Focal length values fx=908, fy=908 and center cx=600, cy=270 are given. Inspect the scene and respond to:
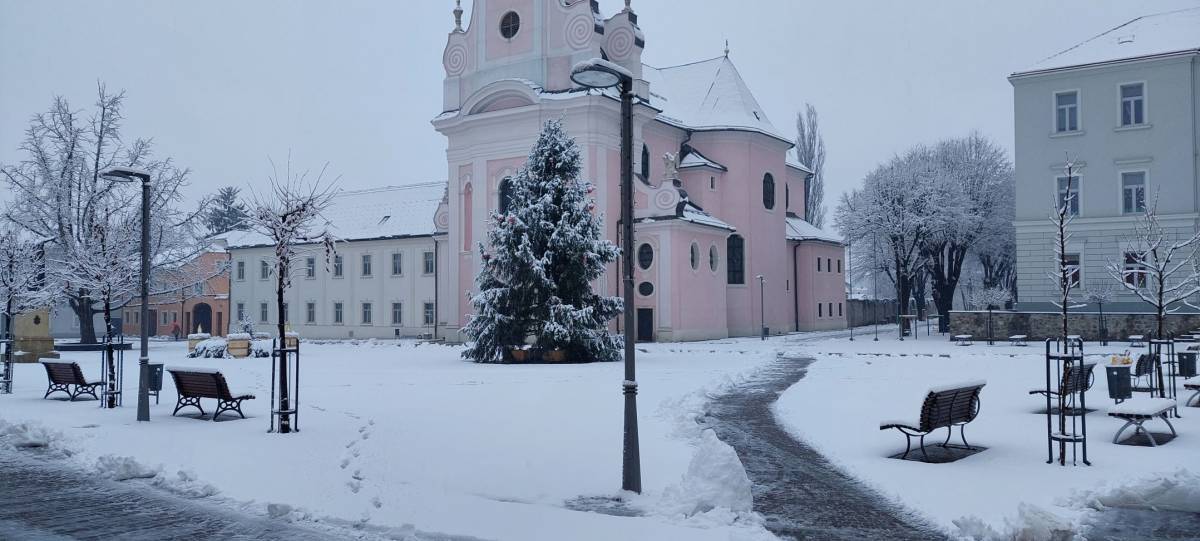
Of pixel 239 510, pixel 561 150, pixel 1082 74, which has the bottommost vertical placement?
pixel 239 510

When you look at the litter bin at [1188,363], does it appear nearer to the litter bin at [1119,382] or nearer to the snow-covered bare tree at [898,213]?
the litter bin at [1119,382]

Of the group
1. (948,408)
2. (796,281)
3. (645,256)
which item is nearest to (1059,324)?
(645,256)

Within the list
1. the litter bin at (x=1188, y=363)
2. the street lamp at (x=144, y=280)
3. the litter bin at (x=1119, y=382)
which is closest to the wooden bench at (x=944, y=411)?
the litter bin at (x=1119, y=382)

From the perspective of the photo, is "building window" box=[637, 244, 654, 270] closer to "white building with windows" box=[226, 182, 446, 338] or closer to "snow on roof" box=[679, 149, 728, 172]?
"snow on roof" box=[679, 149, 728, 172]

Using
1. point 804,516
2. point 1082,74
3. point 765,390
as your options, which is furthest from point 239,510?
point 1082,74

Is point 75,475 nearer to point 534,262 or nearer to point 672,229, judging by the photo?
point 534,262

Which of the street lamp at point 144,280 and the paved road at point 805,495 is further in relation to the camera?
the street lamp at point 144,280

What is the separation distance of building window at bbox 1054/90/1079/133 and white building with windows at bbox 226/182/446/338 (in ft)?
94.7

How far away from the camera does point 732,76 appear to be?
158 feet

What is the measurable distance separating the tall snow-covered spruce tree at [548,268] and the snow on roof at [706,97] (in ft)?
54.3

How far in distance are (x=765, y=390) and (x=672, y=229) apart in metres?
20.2

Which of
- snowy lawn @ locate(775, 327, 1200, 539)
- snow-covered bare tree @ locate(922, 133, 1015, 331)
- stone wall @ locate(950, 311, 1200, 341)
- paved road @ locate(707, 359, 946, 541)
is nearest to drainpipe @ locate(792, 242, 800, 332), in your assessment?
snow-covered bare tree @ locate(922, 133, 1015, 331)

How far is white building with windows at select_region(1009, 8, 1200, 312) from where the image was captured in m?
34.1

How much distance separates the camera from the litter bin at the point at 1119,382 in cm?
1341
